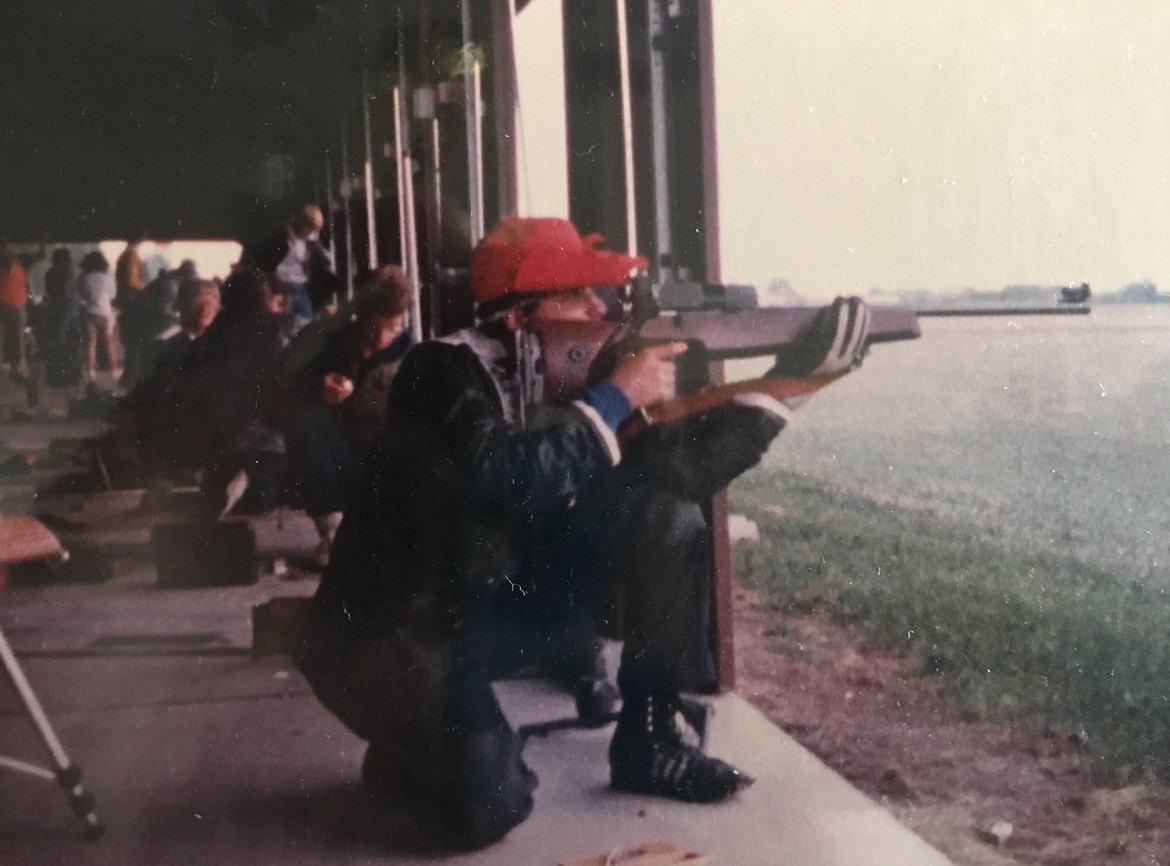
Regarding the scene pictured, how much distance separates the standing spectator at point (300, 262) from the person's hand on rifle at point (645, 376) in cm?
313

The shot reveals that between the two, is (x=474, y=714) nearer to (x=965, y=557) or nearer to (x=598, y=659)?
(x=598, y=659)

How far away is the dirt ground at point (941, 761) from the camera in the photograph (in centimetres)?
328

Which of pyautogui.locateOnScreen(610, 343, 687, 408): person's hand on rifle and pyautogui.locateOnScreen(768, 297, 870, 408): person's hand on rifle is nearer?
pyautogui.locateOnScreen(610, 343, 687, 408): person's hand on rifle

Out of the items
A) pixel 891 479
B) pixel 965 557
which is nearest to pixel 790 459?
pixel 891 479

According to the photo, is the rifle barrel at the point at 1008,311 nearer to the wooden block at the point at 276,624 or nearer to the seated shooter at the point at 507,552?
the seated shooter at the point at 507,552

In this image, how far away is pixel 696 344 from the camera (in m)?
2.39

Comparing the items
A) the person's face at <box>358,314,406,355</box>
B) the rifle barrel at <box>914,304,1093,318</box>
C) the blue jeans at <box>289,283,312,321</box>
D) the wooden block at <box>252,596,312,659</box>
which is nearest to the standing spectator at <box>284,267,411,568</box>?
the person's face at <box>358,314,406,355</box>

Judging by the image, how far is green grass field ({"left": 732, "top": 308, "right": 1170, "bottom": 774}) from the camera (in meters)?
3.25

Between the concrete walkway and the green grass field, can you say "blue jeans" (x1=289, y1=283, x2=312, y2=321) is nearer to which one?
the concrete walkway

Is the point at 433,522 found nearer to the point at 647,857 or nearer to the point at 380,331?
the point at 647,857

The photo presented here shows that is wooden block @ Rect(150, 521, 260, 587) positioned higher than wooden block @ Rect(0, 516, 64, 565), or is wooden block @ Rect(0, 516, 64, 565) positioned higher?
wooden block @ Rect(0, 516, 64, 565)

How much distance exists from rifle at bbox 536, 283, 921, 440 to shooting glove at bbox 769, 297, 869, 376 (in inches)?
0.8

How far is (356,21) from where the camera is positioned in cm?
446

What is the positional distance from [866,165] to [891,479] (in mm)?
3867
